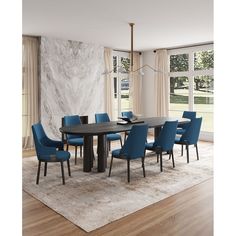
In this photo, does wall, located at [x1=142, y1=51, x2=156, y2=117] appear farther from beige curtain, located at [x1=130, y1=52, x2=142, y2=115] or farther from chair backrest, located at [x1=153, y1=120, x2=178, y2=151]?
chair backrest, located at [x1=153, y1=120, x2=178, y2=151]

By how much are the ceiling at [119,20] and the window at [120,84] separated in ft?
4.38

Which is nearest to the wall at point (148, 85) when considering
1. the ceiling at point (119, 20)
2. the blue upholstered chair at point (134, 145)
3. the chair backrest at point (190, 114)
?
the ceiling at point (119, 20)

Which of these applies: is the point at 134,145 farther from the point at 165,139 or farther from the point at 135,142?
the point at 165,139

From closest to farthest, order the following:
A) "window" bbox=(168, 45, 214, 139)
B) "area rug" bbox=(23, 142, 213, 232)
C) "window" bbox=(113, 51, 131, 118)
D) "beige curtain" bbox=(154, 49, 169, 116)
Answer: "area rug" bbox=(23, 142, 213, 232), "window" bbox=(168, 45, 214, 139), "beige curtain" bbox=(154, 49, 169, 116), "window" bbox=(113, 51, 131, 118)

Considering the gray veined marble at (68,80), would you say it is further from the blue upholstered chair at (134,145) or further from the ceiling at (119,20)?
the blue upholstered chair at (134,145)

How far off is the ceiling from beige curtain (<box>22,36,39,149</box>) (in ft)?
1.32

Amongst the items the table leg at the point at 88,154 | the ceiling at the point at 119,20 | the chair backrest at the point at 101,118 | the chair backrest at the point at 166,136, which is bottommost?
the table leg at the point at 88,154

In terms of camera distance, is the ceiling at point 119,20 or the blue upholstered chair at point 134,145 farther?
the ceiling at point 119,20

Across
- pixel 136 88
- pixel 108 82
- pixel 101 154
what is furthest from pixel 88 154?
pixel 136 88

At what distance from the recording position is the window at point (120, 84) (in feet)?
28.4

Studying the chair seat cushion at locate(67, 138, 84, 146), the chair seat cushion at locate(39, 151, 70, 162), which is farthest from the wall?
the chair seat cushion at locate(39, 151, 70, 162)

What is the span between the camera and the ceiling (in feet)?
13.9
